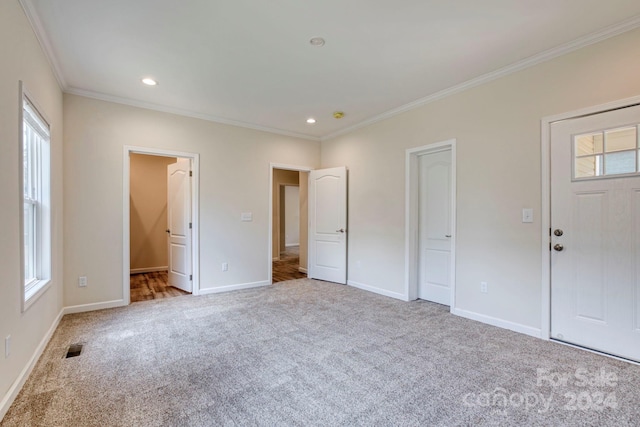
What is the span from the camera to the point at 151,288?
4824 mm

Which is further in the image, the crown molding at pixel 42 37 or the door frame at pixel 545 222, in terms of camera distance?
the door frame at pixel 545 222

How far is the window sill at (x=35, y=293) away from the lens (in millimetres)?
2182

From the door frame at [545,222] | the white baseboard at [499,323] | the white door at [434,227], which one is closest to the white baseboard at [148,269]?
the white door at [434,227]

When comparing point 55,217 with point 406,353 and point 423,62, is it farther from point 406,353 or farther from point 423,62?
point 423,62

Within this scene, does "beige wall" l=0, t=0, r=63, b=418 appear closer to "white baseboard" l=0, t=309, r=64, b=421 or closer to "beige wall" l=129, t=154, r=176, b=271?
"white baseboard" l=0, t=309, r=64, b=421

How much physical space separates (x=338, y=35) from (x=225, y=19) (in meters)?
0.91

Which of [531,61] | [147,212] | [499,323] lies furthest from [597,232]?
[147,212]

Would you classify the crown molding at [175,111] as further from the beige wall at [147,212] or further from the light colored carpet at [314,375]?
the light colored carpet at [314,375]

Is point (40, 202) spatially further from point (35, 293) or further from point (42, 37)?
point (42, 37)

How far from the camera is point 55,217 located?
3176 millimetres

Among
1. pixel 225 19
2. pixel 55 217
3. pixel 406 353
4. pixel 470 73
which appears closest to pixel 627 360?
pixel 406 353

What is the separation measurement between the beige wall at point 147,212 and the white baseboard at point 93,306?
2.50m

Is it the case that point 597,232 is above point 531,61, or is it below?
below

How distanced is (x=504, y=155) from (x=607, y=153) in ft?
2.57
